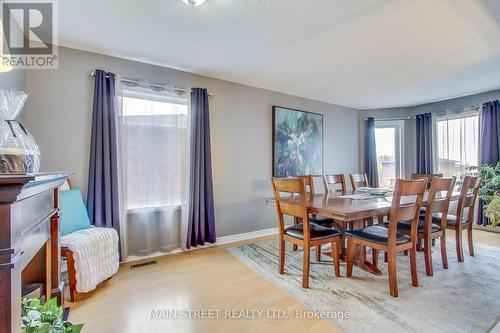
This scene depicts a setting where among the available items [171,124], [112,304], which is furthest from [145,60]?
[112,304]

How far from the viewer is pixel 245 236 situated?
3678 mm

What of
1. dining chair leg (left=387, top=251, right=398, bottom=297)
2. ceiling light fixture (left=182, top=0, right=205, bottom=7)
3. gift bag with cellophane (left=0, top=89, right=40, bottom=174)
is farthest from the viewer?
dining chair leg (left=387, top=251, right=398, bottom=297)

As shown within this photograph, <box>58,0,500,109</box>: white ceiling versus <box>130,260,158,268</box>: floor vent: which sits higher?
<box>58,0,500,109</box>: white ceiling

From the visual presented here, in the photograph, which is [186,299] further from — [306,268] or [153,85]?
[153,85]

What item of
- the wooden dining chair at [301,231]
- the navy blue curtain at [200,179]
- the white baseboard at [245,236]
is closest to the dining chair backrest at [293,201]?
the wooden dining chair at [301,231]

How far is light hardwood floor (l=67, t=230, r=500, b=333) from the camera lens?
5.54 ft

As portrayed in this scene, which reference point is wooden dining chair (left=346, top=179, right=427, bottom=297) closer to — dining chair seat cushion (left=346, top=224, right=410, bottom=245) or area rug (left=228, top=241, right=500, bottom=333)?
dining chair seat cushion (left=346, top=224, right=410, bottom=245)

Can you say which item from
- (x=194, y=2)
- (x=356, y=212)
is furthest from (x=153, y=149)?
(x=356, y=212)

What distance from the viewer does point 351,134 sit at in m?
5.20

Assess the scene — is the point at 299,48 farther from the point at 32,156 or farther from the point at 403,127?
the point at 403,127

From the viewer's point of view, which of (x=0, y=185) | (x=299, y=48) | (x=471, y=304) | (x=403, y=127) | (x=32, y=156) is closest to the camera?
(x=0, y=185)

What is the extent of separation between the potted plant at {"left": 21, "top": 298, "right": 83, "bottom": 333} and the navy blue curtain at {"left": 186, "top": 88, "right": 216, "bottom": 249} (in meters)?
2.11

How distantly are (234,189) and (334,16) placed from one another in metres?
2.43
